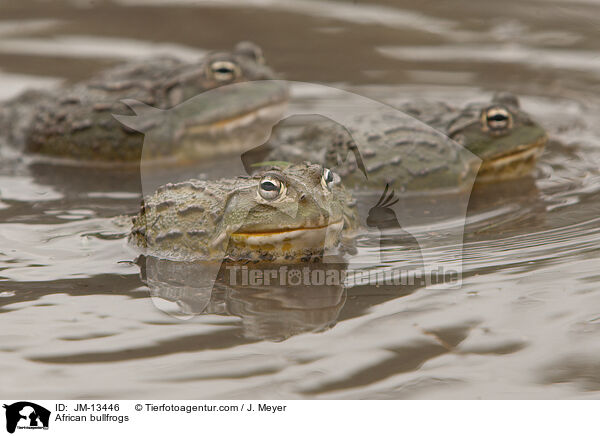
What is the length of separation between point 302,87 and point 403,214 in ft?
12.7

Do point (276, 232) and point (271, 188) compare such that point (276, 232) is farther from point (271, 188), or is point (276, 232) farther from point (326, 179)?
point (326, 179)

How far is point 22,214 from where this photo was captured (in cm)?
676

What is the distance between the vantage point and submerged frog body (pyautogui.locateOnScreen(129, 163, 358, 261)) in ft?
17.3

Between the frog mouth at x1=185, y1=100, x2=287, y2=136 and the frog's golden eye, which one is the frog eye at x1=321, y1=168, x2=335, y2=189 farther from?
the frog mouth at x1=185, y1=100, x2=287, y2=136

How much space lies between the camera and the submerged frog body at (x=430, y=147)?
7211 mm

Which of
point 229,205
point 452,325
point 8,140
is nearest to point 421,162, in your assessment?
point 229,205

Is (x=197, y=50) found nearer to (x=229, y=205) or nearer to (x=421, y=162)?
(x=421, y=162)

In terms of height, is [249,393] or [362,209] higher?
[362,209]

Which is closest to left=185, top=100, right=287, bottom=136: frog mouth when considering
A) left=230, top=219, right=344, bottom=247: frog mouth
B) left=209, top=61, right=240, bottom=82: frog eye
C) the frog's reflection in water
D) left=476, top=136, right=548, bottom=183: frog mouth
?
left=209, top=61, right=240, bottom=82: frog eye

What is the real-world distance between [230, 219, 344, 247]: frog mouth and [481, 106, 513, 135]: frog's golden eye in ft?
8.80

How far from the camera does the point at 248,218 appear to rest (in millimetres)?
5383

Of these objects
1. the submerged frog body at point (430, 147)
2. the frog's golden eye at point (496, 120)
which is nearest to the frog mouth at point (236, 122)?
the submerged frog body at point (430, 147)
